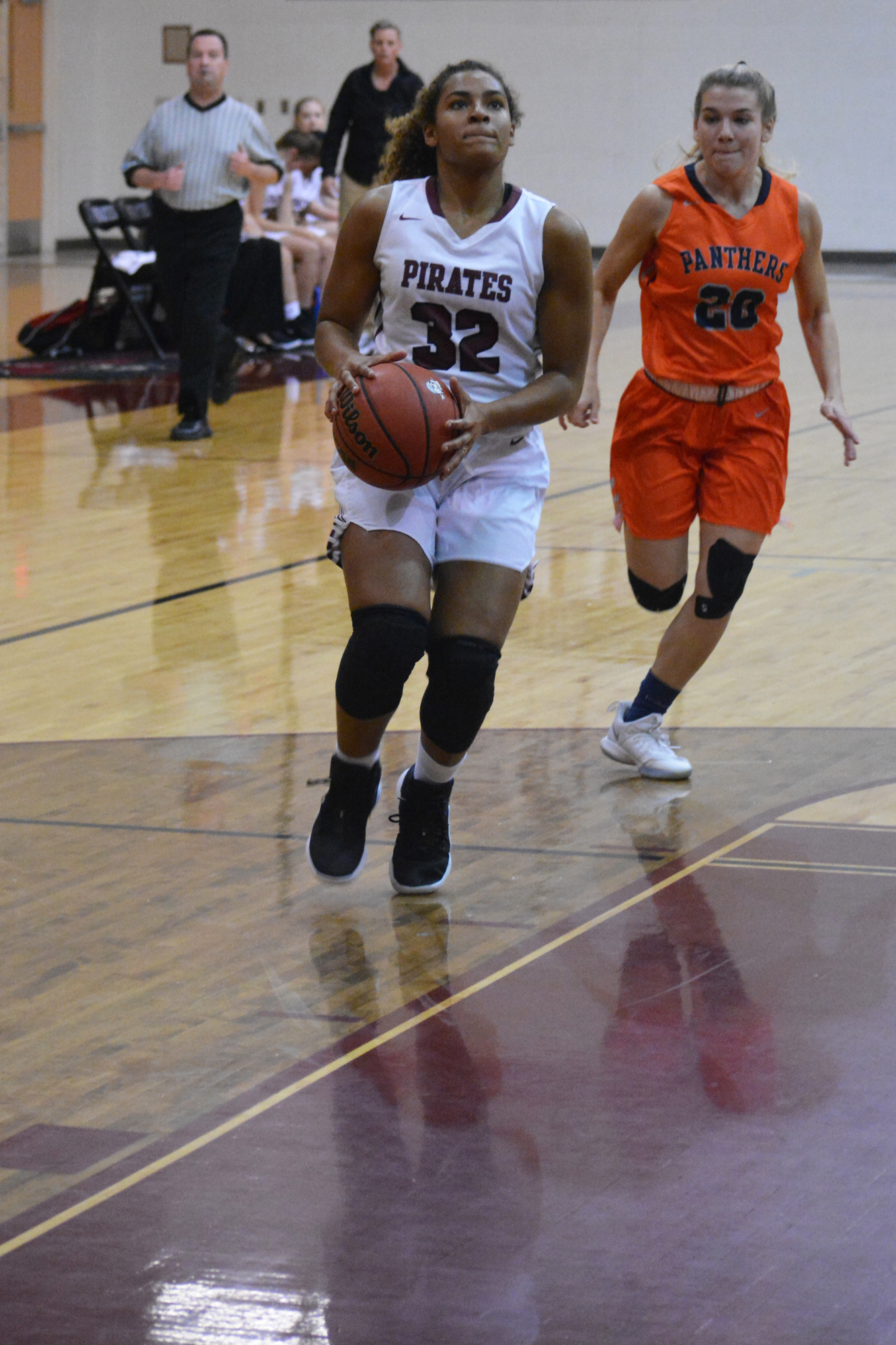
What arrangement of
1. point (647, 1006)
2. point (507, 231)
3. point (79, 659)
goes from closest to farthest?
point (647, 1006)
point (507, 231)
point (79, 659)

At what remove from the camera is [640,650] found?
568 cm

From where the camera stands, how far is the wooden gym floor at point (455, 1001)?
227 centimetres

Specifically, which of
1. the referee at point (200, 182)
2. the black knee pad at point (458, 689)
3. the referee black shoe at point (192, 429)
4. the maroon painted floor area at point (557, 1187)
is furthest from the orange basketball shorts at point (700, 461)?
the referee black shoe at point (192, 429)

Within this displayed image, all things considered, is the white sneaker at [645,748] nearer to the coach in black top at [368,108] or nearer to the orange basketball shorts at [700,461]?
the orange basketball shorts at [700,461]

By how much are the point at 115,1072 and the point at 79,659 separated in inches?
109

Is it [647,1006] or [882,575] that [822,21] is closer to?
[882,575]

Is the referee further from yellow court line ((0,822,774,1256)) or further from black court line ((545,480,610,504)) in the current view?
yellow court line ((0,822,774,1256))

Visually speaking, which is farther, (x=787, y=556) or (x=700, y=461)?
(x=787, y=556)

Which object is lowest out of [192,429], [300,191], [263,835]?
[192,429]

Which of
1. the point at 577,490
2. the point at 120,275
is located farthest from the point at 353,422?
the point at 120,275

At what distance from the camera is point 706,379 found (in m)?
4.39

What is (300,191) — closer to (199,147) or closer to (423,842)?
(199,147)

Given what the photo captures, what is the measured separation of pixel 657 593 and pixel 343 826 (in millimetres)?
1202

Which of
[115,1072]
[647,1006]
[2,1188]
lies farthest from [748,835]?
[2,1188]
